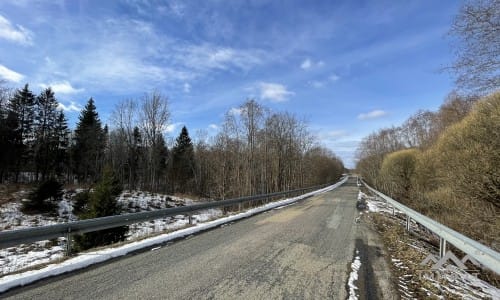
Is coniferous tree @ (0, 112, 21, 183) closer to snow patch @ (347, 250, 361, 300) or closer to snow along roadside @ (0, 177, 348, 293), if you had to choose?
snow along roadside @ (0, 177, 348, 293)

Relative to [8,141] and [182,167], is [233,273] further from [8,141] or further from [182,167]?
[182,167]

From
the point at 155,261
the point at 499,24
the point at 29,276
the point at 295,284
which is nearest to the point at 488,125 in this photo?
the point at 499,24

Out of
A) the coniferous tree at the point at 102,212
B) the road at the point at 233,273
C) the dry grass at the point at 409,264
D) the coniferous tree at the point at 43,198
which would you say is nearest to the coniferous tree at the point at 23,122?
the coniferous tree at the point at 43,198

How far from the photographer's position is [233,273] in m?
4.73

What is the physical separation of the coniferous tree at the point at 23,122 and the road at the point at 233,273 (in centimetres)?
4716

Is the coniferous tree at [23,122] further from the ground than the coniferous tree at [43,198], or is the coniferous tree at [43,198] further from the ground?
the coniferous tree at [23,122]

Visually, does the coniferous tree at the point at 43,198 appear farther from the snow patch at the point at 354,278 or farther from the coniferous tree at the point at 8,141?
the snow patch at the point at 354,278

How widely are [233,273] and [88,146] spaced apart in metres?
51.9

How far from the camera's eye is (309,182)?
169 feet

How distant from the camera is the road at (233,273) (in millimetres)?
3908

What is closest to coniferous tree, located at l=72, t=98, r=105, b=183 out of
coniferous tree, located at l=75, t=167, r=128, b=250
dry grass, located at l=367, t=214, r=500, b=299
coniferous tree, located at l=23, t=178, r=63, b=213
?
coniferous tree, located at l=23, t=178, r=63, b=213

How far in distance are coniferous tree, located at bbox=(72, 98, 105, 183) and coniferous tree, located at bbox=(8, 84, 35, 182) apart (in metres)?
6.64

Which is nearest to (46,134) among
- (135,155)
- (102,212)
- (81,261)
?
(135,155)

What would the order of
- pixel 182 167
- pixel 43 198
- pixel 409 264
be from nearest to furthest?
1. pixel 409 264
2. pixel 43 198
3. pixel 182 167
